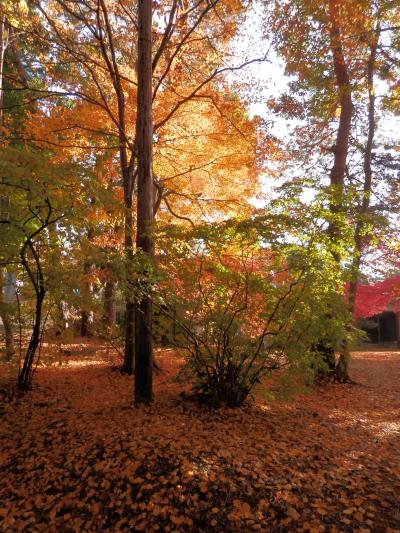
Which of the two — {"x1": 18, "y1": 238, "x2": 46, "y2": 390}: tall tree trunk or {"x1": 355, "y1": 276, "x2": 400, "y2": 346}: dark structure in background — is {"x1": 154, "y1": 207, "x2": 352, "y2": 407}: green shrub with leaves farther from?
{"x1": 355, "y1": 276, "x2": 400, "y2": 346}: dark structure in background

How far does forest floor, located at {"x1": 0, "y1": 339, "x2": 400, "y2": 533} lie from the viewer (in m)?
3.43

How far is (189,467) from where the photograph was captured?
13.1 ft

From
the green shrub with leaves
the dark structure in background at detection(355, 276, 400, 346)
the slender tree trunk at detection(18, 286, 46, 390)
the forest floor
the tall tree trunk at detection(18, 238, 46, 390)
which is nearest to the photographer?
the forest floor

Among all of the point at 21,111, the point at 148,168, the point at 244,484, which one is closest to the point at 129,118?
the point at 148,168

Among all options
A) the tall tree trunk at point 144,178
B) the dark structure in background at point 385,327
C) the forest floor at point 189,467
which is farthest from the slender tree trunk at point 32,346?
the dark structure in background at point 385,327

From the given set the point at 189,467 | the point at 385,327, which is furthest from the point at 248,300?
the point at 385,327

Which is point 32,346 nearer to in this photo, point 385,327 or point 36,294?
point 36,294

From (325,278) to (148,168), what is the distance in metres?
3.42

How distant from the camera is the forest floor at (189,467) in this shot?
3.43 metres

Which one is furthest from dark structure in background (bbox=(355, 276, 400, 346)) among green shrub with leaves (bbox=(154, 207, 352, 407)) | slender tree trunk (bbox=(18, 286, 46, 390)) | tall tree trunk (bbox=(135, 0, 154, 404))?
slender tree trunk (bbox=(18, 286, 46, 390))

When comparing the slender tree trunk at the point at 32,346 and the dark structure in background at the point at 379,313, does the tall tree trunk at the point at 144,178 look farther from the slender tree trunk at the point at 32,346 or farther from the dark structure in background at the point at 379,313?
the dark structure in background at the point at 379,313

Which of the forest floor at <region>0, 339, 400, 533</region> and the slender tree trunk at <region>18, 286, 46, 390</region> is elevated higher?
the slender tree trunk at <region>18, 286, 46, 390</region>

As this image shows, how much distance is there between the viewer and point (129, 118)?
9141mm

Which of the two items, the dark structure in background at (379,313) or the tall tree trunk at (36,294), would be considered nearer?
the tall tree trunk at (36,294)
